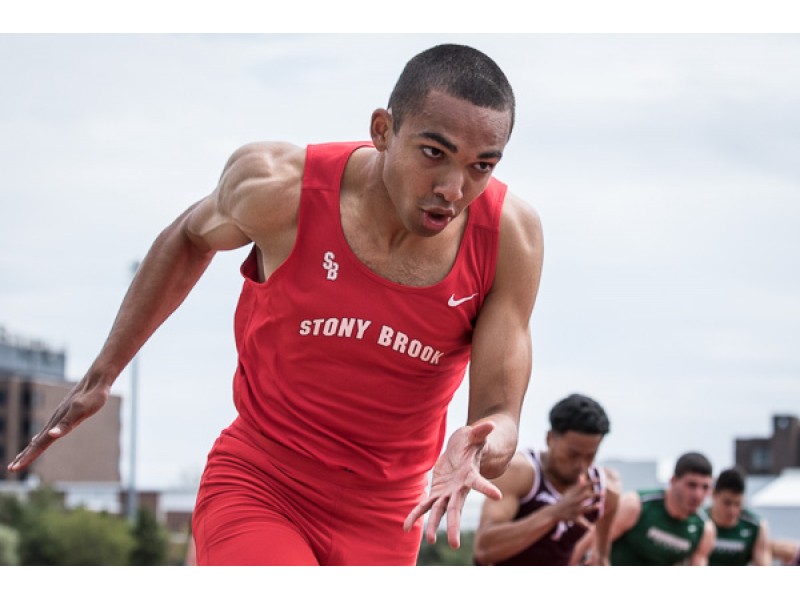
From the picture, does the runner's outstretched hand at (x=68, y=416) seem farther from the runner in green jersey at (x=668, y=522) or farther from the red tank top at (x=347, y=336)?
the runner in green jersey at (x=668, y=522)

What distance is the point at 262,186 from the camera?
Result: 4.02 meters

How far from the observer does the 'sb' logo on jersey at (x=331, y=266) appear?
3.93 metres

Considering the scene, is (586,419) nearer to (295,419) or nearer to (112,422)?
(295,419)

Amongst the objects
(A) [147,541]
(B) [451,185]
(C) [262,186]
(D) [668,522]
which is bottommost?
(A) [147,541]

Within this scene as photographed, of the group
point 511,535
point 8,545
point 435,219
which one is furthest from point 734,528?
point 8,545

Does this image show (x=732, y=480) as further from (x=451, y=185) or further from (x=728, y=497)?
(x=451, y=185)

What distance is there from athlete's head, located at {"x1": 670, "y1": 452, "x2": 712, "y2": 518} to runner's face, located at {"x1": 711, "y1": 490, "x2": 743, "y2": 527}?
1053 mm

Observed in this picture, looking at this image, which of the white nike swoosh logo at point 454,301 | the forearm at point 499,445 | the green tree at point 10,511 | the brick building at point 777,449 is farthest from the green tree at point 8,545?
Answer: the forearm at point 499,445

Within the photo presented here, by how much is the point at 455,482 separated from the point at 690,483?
6905 mm

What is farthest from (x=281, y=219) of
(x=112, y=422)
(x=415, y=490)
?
(x=112, y=422)

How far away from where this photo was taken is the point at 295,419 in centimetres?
406

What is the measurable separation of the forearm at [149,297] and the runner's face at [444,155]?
99cm

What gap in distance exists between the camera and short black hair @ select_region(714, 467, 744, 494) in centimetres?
1097

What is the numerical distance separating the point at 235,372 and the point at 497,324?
3.16 ft
